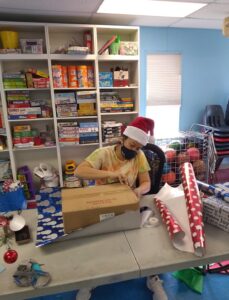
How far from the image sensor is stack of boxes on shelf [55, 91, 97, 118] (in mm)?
2953

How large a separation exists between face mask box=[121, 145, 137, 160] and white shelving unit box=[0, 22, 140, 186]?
1525 mm

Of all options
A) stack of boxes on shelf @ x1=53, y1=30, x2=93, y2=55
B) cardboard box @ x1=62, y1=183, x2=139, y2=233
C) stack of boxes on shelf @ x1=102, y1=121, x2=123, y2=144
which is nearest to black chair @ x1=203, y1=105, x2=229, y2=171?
stack of boxes on shelf @ x1=102, y1=121, x2=123, y2=144

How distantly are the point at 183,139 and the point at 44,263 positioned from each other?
7.26 ft

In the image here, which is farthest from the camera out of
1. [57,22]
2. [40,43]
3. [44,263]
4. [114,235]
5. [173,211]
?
[57,22]

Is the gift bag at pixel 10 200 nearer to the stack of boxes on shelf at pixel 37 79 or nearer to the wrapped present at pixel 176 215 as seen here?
the stack of boxes on shelf at pixel 37 79

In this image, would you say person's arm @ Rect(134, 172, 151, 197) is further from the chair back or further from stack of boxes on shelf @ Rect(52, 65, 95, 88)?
the chair back

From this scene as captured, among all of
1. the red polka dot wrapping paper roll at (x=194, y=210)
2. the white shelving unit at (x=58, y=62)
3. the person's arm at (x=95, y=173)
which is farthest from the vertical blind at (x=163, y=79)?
the red polka dot wrapping paper roll at (x=194, y=210)

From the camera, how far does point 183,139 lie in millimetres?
2795

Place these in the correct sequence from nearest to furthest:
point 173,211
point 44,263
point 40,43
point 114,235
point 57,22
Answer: point 44,263
point 114,235
point 173,211
point 40,43
point 57,22

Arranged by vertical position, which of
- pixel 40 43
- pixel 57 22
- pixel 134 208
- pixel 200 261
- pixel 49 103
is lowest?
pixel 200 261

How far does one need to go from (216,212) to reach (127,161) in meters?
0.66

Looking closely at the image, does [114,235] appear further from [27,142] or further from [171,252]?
[27,142]

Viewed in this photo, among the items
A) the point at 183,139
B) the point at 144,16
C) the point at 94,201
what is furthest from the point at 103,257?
the point at 144,16

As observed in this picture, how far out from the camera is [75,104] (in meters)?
3.01
